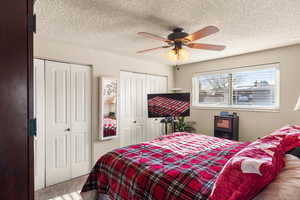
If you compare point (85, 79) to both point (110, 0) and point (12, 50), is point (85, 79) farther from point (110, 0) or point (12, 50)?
point (12, 50)

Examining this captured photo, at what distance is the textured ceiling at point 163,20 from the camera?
1.76 meters

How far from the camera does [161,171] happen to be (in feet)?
4.77

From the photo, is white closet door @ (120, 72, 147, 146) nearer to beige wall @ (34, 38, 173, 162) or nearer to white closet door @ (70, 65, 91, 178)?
beige wall @ (34, 38, 173, 162)

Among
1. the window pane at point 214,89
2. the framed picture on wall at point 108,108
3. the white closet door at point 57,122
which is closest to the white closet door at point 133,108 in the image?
the framed picture on wall at point 108,108

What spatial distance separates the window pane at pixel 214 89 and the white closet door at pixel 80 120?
282 cm

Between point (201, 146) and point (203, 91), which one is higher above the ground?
point (203, 91)

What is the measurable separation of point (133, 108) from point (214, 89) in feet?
6.76

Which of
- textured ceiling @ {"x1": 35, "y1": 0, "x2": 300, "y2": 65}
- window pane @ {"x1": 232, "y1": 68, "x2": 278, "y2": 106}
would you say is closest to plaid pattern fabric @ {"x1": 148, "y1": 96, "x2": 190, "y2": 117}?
window pane @ {"x1": 232, "y1": 68, "x2": 278, "y2": 106}

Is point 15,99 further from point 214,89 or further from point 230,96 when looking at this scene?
point 214,89

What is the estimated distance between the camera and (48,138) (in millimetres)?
2861

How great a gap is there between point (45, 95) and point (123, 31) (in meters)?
1.64

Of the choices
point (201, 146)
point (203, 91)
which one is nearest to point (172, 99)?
point (203, 91)

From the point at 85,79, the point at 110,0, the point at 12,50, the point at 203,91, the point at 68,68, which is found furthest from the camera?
the point at 203,91

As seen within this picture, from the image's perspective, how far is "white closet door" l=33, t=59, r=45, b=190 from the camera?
271cm
